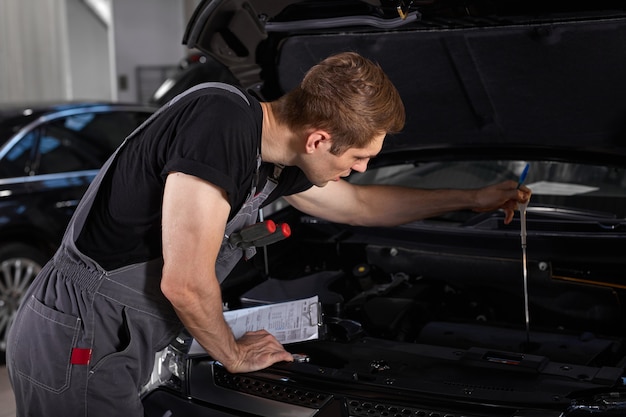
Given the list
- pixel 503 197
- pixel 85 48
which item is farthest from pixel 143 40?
pixel 503 197

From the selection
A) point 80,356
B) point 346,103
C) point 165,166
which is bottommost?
point 80,356

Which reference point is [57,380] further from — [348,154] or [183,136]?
[348,154]

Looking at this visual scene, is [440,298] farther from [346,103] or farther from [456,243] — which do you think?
[346,103]

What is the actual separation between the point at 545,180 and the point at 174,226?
162 cm

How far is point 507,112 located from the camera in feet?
8.50

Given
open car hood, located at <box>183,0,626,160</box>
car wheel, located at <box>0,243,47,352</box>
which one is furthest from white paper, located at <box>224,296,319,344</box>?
car wheel, located at <box>0,243,47,352</box>

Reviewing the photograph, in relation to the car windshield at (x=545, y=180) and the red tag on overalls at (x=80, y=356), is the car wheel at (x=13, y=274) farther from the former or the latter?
the red tag on overalls at (x=80, y=356)

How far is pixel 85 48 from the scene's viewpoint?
11.3m

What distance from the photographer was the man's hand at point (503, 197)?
90.7 inches

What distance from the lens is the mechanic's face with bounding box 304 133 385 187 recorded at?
1.77 m

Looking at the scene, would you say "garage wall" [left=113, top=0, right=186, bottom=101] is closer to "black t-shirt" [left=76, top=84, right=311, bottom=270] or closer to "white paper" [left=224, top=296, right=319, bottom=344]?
"white paper" [left=224, top=296, right=319, bottom=344]

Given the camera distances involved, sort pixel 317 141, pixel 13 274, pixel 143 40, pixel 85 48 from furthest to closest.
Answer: pixel 85 48, pixel 143 40, pixel 13 274, pixel 317 141

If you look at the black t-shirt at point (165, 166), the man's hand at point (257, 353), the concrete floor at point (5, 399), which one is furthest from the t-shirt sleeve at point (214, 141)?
the concrete floor at point (5, 399)

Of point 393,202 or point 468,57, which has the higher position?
point 468,57
